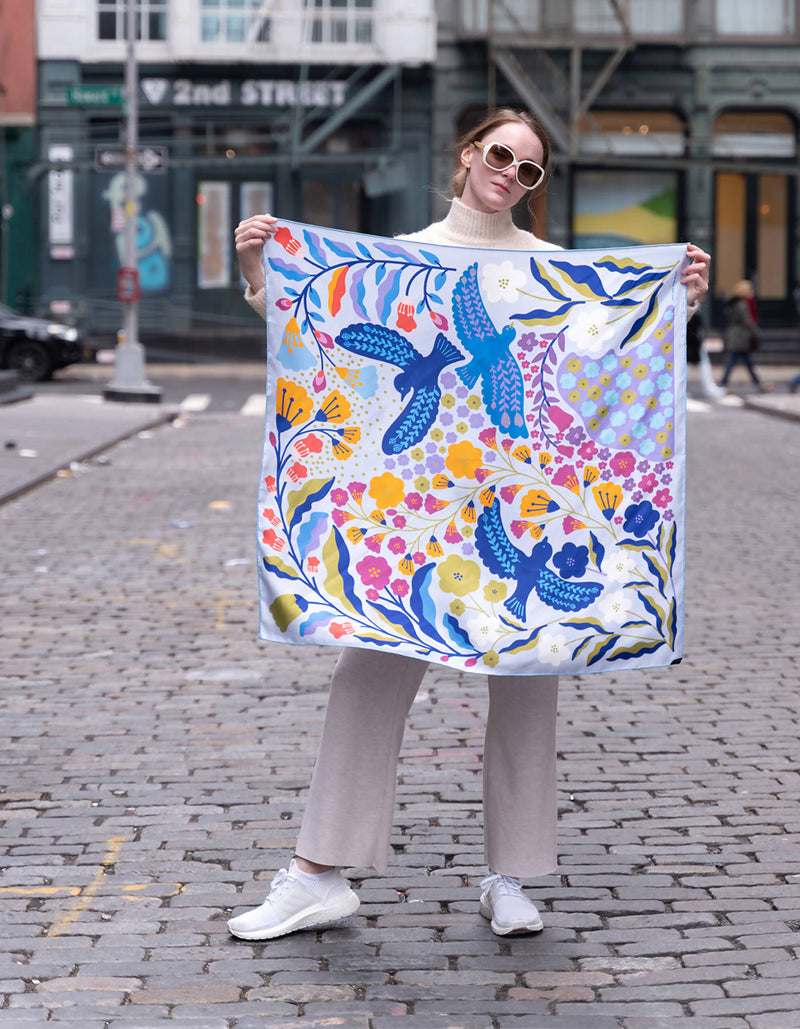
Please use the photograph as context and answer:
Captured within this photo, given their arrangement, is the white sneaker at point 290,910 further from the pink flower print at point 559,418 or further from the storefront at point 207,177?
the storefront at point 207,177

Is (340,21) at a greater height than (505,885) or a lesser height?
greater

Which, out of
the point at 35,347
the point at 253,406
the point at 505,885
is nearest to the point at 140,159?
the point at 253,406

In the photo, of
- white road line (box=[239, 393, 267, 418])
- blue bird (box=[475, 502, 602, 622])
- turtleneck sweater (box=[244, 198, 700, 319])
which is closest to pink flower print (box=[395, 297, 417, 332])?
turtleneck sweater (box=[244, 198, 700, 319])

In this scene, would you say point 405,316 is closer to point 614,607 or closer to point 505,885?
point 614,607

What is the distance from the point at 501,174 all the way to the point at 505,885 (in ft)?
5.46

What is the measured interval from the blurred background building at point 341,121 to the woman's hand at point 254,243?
31.4 metres

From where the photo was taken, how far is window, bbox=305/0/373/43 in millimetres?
34875

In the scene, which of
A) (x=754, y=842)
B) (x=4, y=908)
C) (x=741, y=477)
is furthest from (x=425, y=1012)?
(x=741, y=477)

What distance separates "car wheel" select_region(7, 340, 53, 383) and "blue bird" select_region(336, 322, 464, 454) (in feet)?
83.6

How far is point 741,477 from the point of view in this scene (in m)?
15.1

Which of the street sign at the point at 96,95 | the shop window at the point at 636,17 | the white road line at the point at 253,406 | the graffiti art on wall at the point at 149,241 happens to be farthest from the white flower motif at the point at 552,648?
the shop window at the point at 636,17

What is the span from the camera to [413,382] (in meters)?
3.74

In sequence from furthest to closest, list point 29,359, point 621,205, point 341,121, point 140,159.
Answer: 1. point 621,205
2. point 341,121
3. point 29,359
4. point 140,159

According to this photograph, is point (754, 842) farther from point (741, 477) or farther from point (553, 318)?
point (741, 477)
